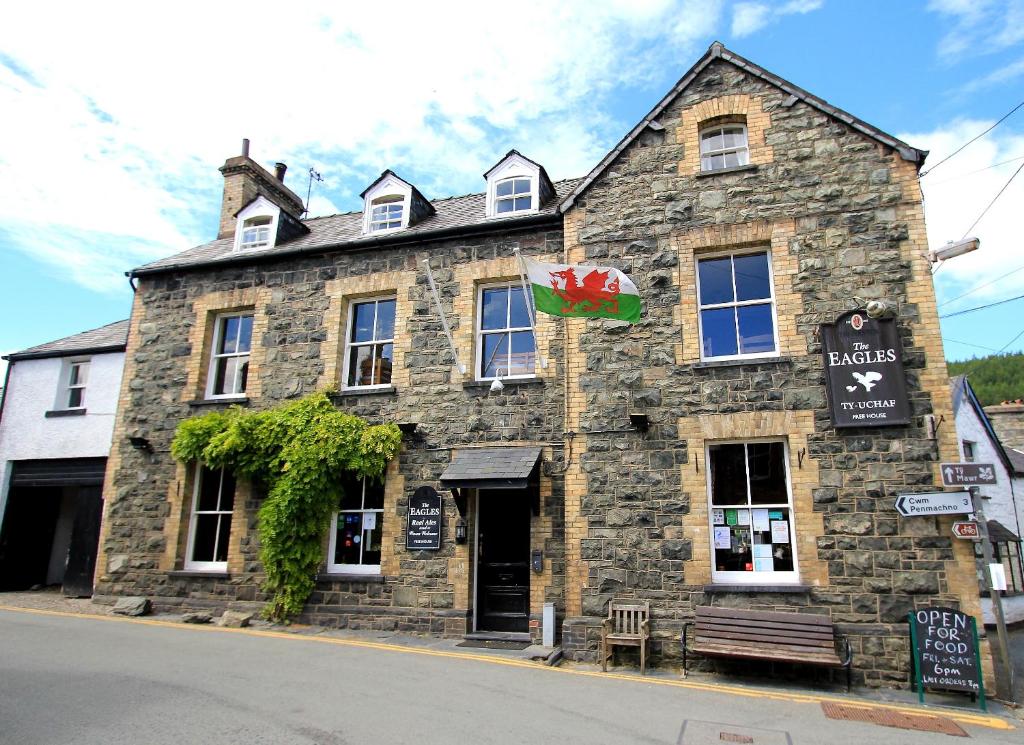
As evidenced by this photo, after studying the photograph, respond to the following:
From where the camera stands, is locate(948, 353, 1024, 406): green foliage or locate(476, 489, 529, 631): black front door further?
locate(948, 353, 1024, 406): green foliage

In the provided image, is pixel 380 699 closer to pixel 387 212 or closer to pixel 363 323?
pixel 363 323

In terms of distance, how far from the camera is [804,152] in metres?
10.3

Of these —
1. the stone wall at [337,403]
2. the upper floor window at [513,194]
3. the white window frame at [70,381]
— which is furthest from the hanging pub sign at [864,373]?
the white window frame at [70,381]

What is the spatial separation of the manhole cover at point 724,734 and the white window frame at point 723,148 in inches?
321

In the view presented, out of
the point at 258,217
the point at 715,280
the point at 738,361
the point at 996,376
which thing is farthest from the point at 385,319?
the point at 996,376

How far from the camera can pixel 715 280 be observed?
1055 centimetres

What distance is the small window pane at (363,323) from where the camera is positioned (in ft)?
42.5

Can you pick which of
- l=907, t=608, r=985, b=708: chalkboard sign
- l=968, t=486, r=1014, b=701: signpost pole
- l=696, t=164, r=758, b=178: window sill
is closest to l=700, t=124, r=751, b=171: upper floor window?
l=696, t=164, r=758, b=178: window sill

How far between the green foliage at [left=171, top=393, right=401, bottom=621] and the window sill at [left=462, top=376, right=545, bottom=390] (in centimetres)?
154

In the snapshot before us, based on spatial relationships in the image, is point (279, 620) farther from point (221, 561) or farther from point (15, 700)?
point (15, 700)

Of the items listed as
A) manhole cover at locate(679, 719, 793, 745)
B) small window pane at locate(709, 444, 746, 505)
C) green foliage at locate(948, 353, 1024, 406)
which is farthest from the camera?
green foliage at locate(948, 353, 1024, 406)

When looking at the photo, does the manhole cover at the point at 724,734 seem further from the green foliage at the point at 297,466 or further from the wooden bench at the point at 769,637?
the green foliage at the point at 297,466

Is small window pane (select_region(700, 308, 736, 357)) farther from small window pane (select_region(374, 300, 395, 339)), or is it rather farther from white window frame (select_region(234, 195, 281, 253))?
white window frame (select_region(234, 195, 281, 253))

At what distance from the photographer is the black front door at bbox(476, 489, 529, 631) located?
10.8 metres
